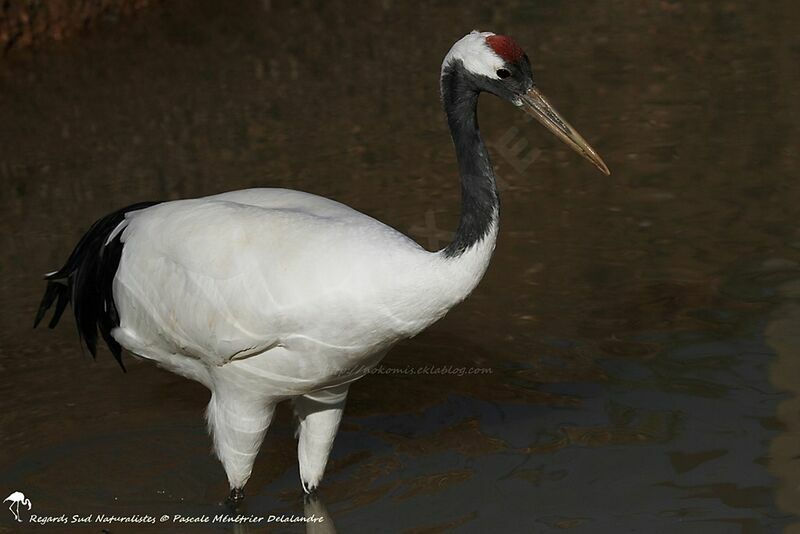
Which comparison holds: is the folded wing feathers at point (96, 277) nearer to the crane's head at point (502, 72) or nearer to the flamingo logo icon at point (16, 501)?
the flamingo logo icon at point (16, 501)

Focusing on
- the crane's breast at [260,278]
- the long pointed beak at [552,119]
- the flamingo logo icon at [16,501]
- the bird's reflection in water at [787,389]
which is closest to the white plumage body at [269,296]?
the crane's breast at [260,278]

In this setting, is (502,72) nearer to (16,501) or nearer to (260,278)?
(260,278)

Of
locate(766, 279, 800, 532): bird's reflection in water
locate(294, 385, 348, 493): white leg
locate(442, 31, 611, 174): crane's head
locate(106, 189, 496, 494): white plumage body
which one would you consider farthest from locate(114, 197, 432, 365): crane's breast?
locate(766, 279, 800, 532): bird's reflection in water

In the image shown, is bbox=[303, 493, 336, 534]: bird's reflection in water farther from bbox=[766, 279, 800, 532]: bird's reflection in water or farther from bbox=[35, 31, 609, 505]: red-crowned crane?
bbox=[766, 279, 800, 532]: bird's reflection in water

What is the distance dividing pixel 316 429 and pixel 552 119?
1.26 meters

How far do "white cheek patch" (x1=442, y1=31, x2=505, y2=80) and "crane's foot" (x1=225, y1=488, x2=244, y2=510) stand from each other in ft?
5.18

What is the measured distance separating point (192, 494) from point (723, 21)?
19.2 ft

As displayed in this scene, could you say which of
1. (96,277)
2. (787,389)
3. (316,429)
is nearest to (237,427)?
(316,429)

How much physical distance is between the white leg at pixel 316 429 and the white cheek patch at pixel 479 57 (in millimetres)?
1112

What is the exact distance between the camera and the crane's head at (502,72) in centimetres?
354

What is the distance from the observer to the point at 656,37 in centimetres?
857

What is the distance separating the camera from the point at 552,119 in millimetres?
3676

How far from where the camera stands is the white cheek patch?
11.6ft

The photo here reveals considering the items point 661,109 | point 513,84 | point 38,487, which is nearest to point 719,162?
point 661,109
